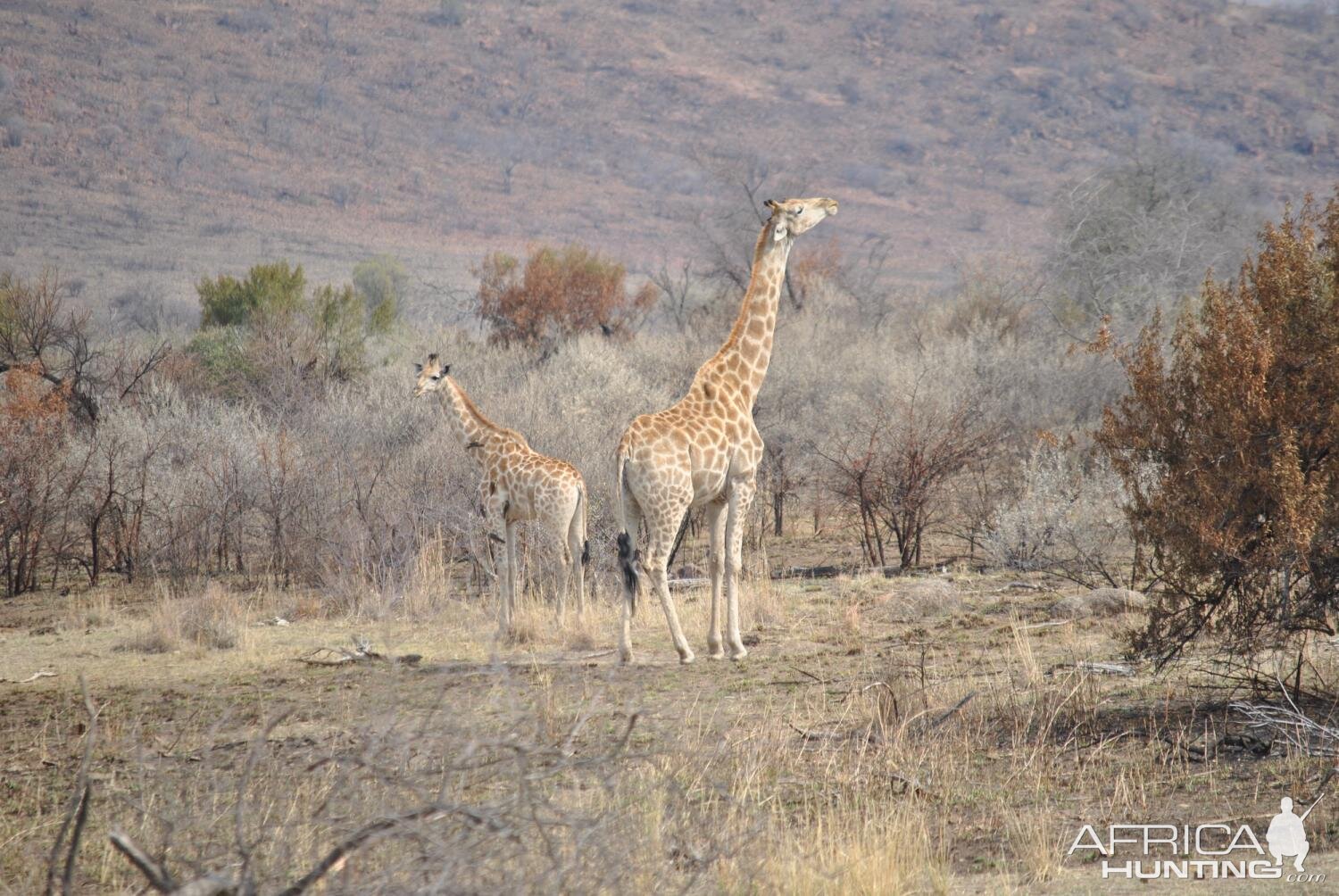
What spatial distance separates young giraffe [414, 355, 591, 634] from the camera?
11172mm

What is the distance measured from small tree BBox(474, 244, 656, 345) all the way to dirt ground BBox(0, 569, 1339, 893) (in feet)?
51.4

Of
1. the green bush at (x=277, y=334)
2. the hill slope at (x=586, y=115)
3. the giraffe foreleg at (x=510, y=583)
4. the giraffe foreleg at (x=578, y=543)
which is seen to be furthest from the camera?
the hill slope at (x=586, y=115)

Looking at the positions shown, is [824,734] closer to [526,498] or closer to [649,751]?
[649,751]

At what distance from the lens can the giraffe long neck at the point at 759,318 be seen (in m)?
10.4

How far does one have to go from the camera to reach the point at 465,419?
40.8 feet

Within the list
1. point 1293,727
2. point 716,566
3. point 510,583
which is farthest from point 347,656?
point 1293,727

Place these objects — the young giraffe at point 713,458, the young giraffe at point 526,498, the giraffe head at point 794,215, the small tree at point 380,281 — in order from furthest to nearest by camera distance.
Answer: the small tree at point 380,281
the young giraffe at point 526,498
the giraffe head at point 794,215
the young giraffe at point 713,458

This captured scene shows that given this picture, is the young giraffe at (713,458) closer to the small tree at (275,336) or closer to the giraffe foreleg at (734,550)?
the giraffe foreleg at (734,550)

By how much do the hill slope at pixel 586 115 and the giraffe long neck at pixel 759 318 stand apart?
4952 cm

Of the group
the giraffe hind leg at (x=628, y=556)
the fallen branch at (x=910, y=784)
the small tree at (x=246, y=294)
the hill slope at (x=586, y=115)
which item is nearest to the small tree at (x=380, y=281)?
the hill slope at (x=586, y=115)

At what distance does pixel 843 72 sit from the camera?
9394 cm

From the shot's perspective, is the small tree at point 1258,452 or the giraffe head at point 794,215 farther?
the giraffe head at point 794,215

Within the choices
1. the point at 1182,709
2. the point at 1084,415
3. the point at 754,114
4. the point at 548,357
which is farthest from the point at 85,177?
the point at 1182,709

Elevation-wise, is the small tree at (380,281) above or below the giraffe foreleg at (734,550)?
above
